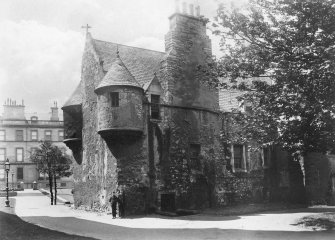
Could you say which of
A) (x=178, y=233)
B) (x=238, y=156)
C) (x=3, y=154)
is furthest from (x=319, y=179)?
(x=3, y=154)

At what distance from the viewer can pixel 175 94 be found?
2438 centimetres

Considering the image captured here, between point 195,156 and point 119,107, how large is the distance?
20.7 feet

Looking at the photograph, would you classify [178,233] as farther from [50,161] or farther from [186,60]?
[50,161]

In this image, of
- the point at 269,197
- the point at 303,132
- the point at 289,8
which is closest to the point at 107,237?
the point at 303,132

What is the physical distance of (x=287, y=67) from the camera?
15.2 metres

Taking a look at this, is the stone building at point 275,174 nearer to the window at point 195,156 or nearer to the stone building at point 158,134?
the stone building at point 158,134

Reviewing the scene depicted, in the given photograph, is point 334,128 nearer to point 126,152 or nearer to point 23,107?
point 126,152

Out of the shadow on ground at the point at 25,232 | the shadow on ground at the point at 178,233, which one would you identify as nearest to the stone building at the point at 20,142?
the shadow on ground at the point at 25,232

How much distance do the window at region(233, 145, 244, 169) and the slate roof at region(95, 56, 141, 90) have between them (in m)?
9.68

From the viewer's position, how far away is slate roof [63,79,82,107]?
26.9 metres

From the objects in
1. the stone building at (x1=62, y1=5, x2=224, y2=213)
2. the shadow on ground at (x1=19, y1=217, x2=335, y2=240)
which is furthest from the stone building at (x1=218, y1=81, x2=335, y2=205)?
the shadow on ground at (x1=19, y1=217, x2=335, y2=240)

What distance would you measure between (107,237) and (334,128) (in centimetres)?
1026

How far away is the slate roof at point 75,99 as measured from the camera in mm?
26905

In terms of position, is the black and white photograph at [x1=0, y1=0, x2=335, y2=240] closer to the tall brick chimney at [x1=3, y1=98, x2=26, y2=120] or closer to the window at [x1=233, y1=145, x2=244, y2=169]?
the window at [x1=233, y1=145, x2=244, y2=169]
